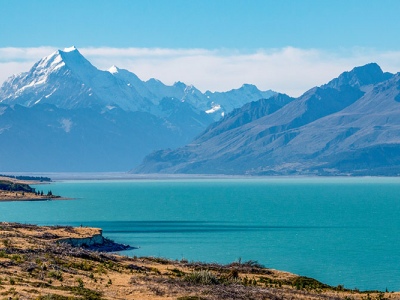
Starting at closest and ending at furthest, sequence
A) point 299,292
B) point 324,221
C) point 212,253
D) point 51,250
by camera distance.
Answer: point 299,292
point 51,250
point 212,253
point 324,221

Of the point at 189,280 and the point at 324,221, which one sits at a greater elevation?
the point at 324,221

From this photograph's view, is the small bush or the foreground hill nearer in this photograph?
the foreground hill

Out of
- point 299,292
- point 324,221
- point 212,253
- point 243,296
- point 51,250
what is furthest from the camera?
point 324,221

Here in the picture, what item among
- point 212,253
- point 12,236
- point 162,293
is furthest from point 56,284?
point 212,253

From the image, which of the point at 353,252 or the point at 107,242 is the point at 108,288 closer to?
the point at 107,242

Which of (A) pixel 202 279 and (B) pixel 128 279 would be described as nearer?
(A) pixel 202 279

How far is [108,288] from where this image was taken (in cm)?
5866

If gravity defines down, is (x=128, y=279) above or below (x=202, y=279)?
below

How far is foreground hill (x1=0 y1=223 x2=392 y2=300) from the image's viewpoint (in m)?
56.1

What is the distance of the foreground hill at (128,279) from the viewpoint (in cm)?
5609

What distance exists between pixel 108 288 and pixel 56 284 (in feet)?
12.0

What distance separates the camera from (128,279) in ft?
211

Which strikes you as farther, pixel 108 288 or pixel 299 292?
pixel 299 292

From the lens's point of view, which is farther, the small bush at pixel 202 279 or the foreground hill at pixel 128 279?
the small bush at pixel 202 279
